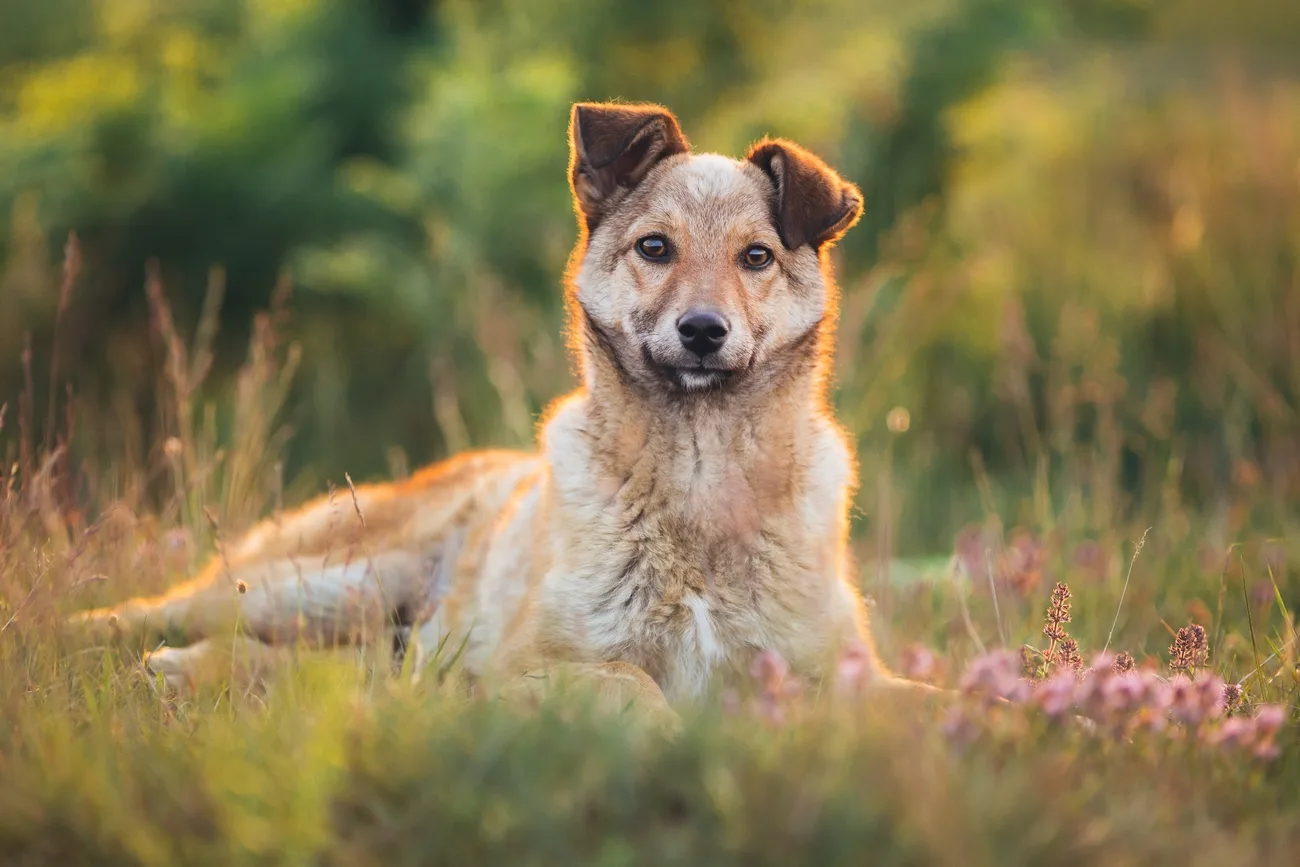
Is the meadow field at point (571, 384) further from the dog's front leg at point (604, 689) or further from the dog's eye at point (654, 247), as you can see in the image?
the dog's eye at point (654, 247)

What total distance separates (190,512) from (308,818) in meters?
3.64

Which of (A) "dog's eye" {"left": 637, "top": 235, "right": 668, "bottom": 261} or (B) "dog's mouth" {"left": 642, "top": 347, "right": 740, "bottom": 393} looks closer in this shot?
(B) "dog's mouth" {"left": 642, "top": 347, "right": 740, "bottom": 393}

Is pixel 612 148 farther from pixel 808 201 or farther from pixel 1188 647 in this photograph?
pixel 1188 647

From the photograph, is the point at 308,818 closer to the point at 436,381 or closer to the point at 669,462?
the point at 669,462

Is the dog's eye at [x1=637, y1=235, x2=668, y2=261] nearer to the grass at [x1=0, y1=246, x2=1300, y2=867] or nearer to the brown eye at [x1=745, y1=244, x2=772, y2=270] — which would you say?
the brown eye at [x1=745, y1=244, x2=772, y2=270]

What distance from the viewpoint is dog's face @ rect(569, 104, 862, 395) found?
4172 mm

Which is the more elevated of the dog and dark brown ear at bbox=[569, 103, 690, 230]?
dark brown ear at bbox=[569, 103, 690, 230]

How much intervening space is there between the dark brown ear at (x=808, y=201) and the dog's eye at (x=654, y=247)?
0.44 metres

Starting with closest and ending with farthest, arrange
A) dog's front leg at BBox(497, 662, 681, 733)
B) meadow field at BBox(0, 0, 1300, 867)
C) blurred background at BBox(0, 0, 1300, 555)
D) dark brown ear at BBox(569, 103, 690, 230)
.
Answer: meadow field at BBox(0, 0, 1300, 867)
dog's front leg at BBox(497, 662, 681, 733)
dark brown ear at BBox(569, 103, 690, 230)
blurred background at BBox(0, 0, 1300, 555)

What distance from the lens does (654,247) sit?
447 centimetres

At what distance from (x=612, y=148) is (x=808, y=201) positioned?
2.45 ft

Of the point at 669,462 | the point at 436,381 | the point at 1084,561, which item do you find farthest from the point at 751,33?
the point at 669,462

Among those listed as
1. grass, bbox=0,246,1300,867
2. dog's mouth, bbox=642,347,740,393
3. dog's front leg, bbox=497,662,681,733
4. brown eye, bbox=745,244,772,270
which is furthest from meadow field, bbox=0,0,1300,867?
brown eye, bbox=745,244,772,270

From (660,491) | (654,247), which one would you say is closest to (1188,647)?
(660,491)
